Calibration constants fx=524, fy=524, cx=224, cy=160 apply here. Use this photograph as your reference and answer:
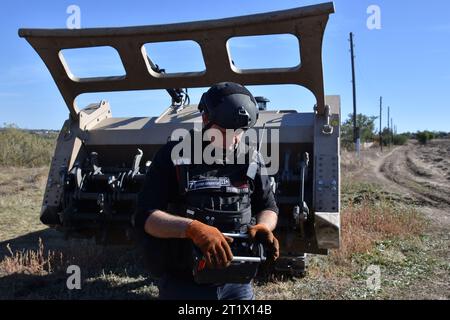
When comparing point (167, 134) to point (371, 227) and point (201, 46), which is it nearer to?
point (201, 46)

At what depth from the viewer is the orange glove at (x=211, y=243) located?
2176mm

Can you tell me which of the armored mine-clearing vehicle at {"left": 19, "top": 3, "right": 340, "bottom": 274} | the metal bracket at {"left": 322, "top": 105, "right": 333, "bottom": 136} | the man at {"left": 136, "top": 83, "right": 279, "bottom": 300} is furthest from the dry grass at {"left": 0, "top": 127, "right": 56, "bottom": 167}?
the man at {"left": 136, "top": 83, "right": 279, "bottom": 300}

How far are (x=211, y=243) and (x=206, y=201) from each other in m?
0.30

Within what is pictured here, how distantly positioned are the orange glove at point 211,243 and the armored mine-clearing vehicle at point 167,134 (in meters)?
2.00

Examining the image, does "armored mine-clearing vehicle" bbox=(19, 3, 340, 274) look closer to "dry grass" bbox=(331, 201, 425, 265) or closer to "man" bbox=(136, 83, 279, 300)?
"dry grass" bbox=(331, 201, 425, 265)

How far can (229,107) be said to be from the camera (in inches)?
96.7
